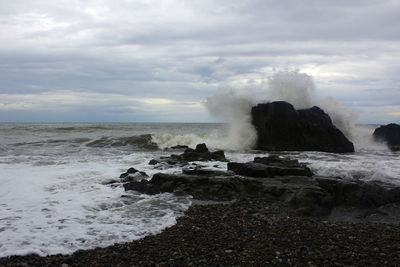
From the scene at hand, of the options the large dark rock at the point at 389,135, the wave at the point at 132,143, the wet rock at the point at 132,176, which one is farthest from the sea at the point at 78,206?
the large dark rock at the point at 389,135

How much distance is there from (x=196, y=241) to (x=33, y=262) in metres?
2.22

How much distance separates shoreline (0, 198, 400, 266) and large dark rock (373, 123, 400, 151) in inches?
730

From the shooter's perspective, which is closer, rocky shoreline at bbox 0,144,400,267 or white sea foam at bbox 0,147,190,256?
rocky shoreline at bbox 0,144,400,267

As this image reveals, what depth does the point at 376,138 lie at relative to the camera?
2195 cm

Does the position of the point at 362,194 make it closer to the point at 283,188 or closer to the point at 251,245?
the point at 283,188

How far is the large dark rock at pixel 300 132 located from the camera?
17.7m

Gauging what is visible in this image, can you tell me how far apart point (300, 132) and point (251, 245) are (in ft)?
48.3

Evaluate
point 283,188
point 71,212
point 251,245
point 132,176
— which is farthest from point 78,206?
point 283,188

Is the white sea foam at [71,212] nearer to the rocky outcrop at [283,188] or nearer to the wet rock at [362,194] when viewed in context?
the rocky outcrop at [283,188]

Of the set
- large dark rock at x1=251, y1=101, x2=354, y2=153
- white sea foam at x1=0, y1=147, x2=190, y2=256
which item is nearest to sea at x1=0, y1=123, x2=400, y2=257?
white sea foam at x1=0, y1=147, x2=190, y2=256

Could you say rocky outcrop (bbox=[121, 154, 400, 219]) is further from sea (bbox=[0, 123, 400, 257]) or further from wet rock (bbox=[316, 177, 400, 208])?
sea (bbox=[0, 123, 400, 257])

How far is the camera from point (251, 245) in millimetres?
4504

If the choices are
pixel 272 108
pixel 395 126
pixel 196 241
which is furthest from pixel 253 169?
pixel 395 126

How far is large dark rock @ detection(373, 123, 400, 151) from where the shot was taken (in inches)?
Answer: 838
